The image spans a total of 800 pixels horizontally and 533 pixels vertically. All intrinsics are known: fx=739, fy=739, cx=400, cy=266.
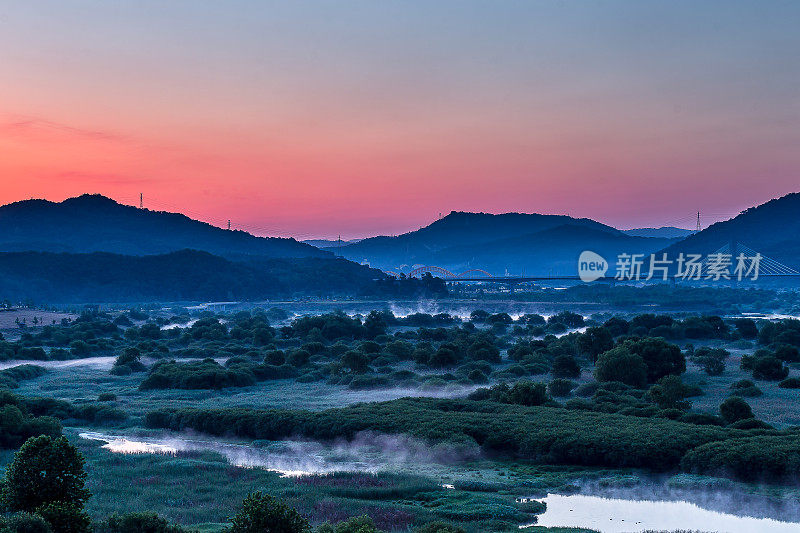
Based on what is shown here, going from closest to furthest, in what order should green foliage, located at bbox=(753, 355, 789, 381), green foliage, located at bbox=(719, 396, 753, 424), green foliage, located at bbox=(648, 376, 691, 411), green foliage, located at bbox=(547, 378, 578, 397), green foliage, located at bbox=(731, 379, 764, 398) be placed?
green foliage, located at bbox=(719, 396, 753, 424) < green foliage, located at bbox=(648, 376, 691, 411) < green foliage, located at bbox=(731, 379, 764, 398) < green foliage, located at bbox=(547, 378, 578, 397) < green foliage, located at bbox=(753, 355, 789, 381)

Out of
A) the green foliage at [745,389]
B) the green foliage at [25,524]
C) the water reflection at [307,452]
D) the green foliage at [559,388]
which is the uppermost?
the green foliage at [25,524]

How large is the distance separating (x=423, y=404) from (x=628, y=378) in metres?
19.4

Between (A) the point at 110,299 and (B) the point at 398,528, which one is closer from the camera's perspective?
(B) the point at 398,528

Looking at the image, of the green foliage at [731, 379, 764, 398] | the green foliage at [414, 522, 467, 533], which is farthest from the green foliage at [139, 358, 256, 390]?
the green foliage at [414, 522, 467, 533]

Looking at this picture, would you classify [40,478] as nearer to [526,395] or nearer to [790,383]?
[526,395]

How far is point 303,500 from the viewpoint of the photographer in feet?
90.7

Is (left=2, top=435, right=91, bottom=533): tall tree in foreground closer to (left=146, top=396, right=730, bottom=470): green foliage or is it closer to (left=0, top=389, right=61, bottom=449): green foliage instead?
(left=0, top=389, right=61, bottom=449): green foliage

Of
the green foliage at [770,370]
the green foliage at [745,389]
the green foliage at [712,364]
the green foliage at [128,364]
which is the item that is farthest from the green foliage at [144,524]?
the green foliage at [712,364]

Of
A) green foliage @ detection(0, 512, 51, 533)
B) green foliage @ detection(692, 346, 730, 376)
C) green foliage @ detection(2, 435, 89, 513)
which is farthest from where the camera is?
green foliage @ detection(692, 346, 730, 376)

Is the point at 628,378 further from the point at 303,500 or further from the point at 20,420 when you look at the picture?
the point at 20,420

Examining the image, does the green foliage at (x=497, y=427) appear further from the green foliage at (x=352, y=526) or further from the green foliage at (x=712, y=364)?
the green foliage at (x=712, y=364)

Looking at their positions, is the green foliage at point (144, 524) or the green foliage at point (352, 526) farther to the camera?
the green foliage at point (144, 524)

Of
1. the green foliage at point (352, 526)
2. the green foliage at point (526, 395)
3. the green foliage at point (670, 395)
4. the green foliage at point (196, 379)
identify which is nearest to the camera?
the green foliage at point (352, 526)

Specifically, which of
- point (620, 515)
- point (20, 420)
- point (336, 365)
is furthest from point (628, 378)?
point (20, 420)
